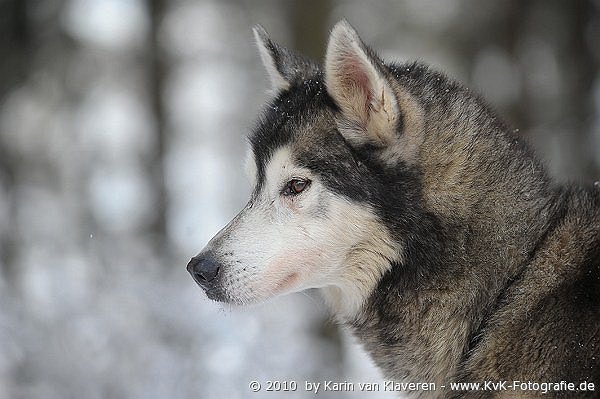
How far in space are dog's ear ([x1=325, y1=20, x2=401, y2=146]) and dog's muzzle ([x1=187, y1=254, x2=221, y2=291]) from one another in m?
0.90

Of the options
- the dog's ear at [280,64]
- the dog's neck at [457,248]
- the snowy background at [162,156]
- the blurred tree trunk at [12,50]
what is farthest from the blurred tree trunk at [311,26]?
the blurred tree trunk at [12,50]

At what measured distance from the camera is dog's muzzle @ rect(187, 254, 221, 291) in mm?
3906

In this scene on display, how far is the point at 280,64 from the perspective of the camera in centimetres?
464

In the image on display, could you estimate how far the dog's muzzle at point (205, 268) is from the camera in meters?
3.91

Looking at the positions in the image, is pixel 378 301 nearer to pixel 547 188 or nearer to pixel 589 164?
pixel 547 188

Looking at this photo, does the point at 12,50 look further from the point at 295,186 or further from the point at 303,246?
the point at 303,246

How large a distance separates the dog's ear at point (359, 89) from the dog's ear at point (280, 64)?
0.57 meters

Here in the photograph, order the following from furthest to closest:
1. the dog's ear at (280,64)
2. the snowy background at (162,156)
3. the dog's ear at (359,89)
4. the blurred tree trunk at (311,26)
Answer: the blurred tree trunk at (311,26) < the snowy background at (162,156) < the dog's ear at (280,64) < the dog's ear at (359,89)

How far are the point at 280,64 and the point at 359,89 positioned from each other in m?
0.85

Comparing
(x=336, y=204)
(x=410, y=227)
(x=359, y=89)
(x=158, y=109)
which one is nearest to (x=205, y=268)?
(x=336, y=204)

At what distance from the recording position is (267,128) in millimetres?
4316

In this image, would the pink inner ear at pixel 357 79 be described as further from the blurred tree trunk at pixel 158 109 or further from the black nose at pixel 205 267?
the blurred tree trunk at pixel 158 109

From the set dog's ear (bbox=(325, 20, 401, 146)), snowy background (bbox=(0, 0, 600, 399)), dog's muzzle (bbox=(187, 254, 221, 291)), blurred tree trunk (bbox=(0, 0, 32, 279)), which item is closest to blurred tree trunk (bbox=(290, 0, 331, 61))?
snowy background (bbox=(0, 0, 600, 399))

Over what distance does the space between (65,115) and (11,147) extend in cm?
167
